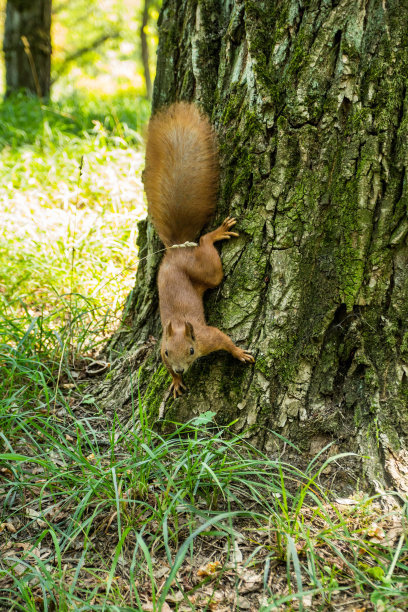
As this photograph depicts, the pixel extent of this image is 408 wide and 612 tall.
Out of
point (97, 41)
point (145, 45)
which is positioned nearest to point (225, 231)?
point (145, 45)

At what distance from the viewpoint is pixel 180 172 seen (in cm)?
256

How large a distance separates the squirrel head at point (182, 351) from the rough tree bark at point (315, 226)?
4.8 inches

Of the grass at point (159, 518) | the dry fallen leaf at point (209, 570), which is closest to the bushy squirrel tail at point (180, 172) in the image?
the grass at point (159, 518)

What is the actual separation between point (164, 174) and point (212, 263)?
0.64m

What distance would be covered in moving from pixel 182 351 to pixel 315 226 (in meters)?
0.78

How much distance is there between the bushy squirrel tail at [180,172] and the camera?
2414 mm

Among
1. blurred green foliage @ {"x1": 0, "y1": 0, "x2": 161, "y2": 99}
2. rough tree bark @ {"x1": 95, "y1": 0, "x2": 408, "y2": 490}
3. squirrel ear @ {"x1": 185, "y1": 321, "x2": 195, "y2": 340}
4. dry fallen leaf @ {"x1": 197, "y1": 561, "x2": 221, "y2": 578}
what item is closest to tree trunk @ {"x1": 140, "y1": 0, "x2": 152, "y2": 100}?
blurred green foliage @ {"x1": 0, "y1": 0, "x2": 161, "y2": 99}

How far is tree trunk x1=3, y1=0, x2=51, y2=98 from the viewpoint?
7.98 metres

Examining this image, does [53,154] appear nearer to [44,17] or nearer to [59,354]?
[59,354]

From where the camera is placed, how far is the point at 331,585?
5.37 feet

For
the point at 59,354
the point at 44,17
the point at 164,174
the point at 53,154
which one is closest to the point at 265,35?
the point at 164,174

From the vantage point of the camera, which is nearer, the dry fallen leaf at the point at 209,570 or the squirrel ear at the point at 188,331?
the dry fallen leaf at the point at 209,570

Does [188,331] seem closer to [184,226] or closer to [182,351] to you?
[182,351]

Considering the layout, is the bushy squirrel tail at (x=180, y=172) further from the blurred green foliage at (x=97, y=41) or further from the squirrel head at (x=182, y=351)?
the blurred green foliage at (x=97, y=41)
